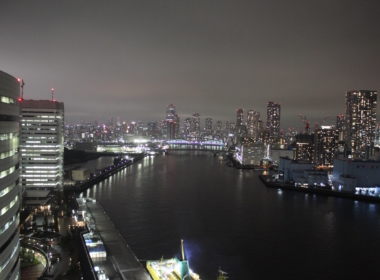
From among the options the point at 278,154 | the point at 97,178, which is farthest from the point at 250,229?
the point at 278,154

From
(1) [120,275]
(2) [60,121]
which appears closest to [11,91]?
(1) [120,275]

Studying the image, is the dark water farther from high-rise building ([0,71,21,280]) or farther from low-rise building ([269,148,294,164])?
low-rise building ([269,148,294,164])

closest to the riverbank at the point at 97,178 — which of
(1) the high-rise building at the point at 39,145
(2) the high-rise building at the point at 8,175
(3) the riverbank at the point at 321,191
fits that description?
(1) the high-rise building at the point at 39,145

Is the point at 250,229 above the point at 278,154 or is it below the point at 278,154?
below

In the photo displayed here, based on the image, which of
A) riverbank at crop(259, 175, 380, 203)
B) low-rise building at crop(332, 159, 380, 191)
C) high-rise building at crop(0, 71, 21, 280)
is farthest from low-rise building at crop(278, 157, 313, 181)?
high-rise building at crop(0, 71, 21, 280)

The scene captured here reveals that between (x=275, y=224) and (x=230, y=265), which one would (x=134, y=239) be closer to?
(x=230, y=265)

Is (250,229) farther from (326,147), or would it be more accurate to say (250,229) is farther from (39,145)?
(326,147)
